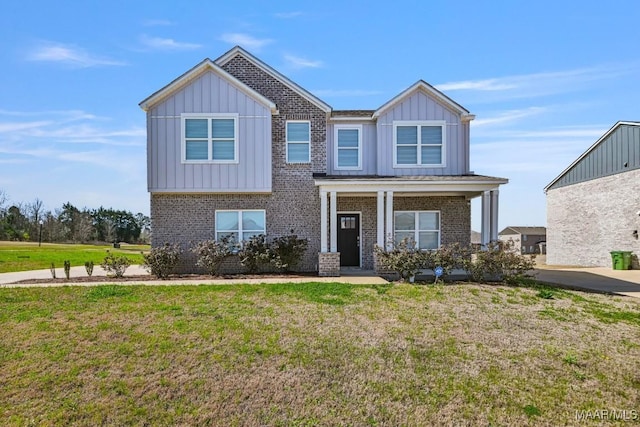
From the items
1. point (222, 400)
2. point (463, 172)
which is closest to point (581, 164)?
point (463, 172)

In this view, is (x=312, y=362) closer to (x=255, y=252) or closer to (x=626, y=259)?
(x=255, y=252)

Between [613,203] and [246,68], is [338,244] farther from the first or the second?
[613,203]

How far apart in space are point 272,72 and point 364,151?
180 inches

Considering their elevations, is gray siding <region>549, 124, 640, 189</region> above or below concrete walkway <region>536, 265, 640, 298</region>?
Result: above

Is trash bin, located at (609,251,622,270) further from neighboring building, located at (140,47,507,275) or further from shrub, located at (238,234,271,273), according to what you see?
shrub, located at (238,234,271,273)

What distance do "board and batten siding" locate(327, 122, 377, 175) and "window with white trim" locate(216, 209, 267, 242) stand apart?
10.8ft

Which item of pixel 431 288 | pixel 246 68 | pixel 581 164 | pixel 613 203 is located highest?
pixel 246 68

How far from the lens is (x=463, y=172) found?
57.8 feet

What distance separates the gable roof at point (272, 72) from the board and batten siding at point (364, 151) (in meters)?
1.09

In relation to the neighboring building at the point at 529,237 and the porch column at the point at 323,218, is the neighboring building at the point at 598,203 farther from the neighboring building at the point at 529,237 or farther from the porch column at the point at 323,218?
the porch column at the point at 323,218

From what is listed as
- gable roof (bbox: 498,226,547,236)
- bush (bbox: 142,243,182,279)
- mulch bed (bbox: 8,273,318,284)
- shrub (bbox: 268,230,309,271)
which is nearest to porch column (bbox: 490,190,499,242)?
mulch bed (bbox: 8,273,318,284)

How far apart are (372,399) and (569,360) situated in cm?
355

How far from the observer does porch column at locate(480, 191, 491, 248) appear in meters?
15.8

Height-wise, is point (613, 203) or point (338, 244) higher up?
point (613, 203)
